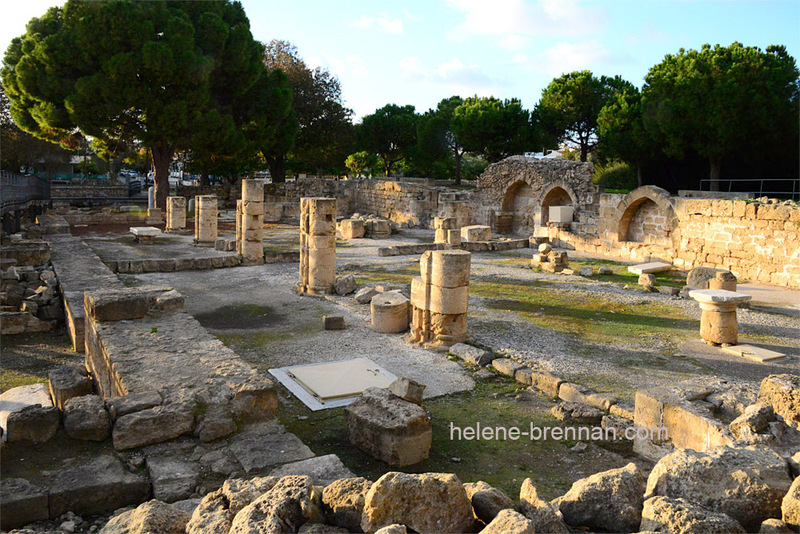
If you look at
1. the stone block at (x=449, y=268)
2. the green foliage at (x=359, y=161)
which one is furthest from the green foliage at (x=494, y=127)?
the stone block at (x=449, y=268)

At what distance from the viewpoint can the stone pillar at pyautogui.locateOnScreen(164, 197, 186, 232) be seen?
83.8 ft

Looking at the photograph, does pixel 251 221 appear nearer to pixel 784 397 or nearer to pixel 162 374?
pixel 162 374

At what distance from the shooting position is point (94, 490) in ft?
14.8

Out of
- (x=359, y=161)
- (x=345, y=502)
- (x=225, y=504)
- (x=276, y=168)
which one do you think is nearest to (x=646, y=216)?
(x=345, y=502)

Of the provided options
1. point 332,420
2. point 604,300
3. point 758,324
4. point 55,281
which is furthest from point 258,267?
point 758,324

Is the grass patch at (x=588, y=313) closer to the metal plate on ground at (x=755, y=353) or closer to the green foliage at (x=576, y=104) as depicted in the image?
the metal plate on ground at (x=755, y=353)

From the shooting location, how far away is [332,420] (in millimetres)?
7004

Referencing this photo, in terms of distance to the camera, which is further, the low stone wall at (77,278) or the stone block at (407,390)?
the low stone wall at (77,278)

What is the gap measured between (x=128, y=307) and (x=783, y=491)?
7.26m

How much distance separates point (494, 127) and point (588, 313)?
3039 cm

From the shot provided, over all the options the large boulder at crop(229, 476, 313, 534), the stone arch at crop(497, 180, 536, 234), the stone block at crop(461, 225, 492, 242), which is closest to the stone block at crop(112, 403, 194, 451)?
the large boulder at crop(229, 476, 313, 534)

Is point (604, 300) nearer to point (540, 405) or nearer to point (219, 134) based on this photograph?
point (540, 405)

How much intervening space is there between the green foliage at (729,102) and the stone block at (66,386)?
85.9ft

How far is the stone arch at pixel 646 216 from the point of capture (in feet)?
63.0
